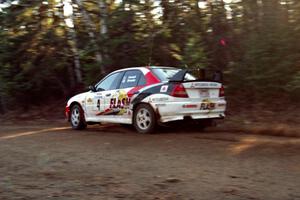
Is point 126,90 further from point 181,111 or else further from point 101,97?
point 181,111

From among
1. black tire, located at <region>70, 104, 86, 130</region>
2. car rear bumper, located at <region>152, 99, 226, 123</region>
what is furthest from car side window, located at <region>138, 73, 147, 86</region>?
black tire, located at <region>70, 104, 86, 130</region>

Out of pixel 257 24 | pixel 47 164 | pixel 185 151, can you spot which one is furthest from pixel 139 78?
pixel 257 24

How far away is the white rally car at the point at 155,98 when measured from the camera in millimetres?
10688

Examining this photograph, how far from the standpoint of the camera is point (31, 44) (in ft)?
64.3

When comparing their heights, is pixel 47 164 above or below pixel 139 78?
below

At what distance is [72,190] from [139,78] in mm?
5780

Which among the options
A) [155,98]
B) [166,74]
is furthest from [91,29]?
[155,98]

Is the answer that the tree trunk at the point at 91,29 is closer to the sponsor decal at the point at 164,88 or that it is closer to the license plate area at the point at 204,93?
the sponsor decal at the point at 164,88

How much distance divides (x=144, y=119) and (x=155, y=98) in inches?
26.4

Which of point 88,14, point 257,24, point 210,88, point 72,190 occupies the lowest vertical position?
point 72,190

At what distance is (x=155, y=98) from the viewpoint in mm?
10914

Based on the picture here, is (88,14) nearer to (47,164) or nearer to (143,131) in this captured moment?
(143,131)

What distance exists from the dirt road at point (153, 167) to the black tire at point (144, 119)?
328 millimetres

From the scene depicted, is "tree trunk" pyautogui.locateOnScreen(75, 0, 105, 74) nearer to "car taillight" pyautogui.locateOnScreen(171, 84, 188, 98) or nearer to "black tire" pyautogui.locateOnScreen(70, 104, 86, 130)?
"black tire" pyautogui.locateOnScreen(70, 104, 86, 130)
